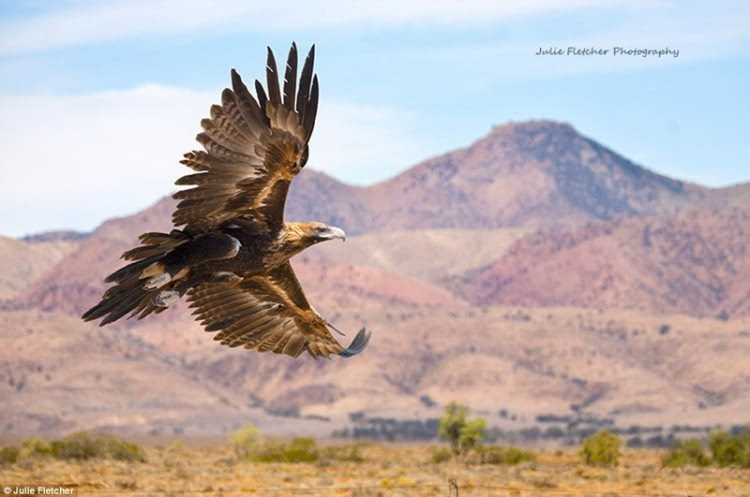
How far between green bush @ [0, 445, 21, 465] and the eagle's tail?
32.0 metres

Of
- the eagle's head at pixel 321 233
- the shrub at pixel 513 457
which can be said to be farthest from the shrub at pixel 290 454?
the eagle's head at pixel 321 233

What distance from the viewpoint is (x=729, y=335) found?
172125mm

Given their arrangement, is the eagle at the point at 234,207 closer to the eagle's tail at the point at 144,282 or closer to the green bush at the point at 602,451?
the eagle's tail at the point at 144,282

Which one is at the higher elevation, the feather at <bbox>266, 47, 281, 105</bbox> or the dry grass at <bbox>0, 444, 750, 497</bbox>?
the feather at <bbox>266, 47, 281, 105</bbox>

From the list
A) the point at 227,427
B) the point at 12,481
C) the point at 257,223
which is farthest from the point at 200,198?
the point at 227,427

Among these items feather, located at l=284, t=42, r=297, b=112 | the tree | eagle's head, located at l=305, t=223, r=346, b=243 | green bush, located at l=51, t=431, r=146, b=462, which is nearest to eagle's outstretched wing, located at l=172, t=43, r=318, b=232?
feather, located at l=284, t=42, r=297, b=112

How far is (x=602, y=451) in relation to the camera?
169 feet

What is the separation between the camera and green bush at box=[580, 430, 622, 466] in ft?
168

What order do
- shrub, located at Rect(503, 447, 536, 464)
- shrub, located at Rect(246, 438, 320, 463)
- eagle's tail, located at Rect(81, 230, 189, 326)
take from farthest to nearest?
shrub, located at Rect(503, 447, 536, 464) → shrub, located at Rect(246, 438, 320, 463) → eagle's tail, located at Rect(81, 230, 189, 326)

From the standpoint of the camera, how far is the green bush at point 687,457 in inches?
2004

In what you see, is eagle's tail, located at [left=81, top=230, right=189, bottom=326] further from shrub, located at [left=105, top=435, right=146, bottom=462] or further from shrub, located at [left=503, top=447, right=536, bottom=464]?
shrub, located at [left=503, top=447, right=536, bottom=464]

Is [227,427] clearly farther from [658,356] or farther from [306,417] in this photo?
[658,356]

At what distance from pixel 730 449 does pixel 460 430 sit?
16.3 m

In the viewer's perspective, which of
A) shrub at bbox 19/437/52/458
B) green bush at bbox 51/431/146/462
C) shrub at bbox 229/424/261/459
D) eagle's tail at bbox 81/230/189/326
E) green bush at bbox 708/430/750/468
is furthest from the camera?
shrub at bbox 229/424/261/459
